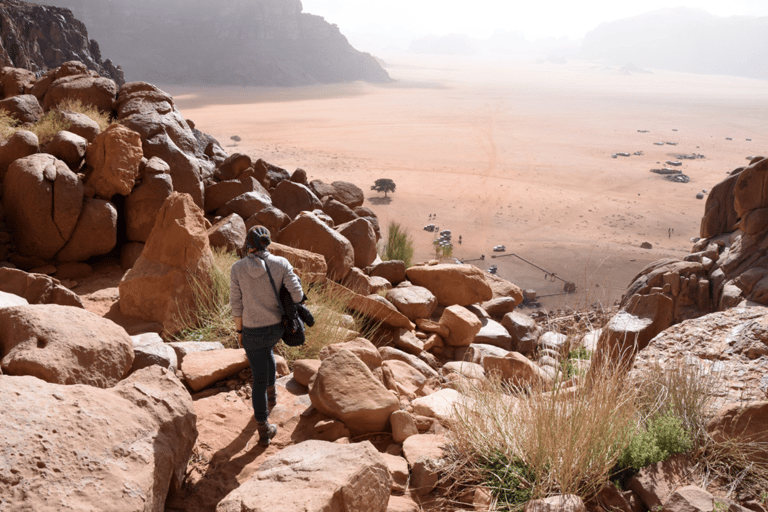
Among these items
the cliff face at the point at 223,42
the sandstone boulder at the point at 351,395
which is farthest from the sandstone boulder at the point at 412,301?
the cliff face at the point at 223,42

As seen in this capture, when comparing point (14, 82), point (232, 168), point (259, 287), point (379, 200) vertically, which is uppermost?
point (14, 82)

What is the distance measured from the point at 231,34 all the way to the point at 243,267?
4442 inches

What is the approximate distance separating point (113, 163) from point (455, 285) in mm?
5802

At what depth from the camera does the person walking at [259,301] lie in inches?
151

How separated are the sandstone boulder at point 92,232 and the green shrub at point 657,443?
25.2 ft

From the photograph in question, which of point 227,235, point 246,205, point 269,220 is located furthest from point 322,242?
point 246,205

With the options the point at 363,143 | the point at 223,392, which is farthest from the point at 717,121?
the point at 223,392

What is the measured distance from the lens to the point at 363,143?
50906 mm

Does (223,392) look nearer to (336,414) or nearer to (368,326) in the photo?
(336,414)

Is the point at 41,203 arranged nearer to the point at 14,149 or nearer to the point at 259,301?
the point at 14,149

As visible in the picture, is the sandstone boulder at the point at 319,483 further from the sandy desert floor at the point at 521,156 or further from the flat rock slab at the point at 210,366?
the flat rock slab at the point at 210,366

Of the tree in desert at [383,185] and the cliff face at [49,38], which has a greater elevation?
the cliff face at [49,38]

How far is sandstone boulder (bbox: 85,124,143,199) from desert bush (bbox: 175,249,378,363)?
9.38ft

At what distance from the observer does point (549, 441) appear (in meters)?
2.93
